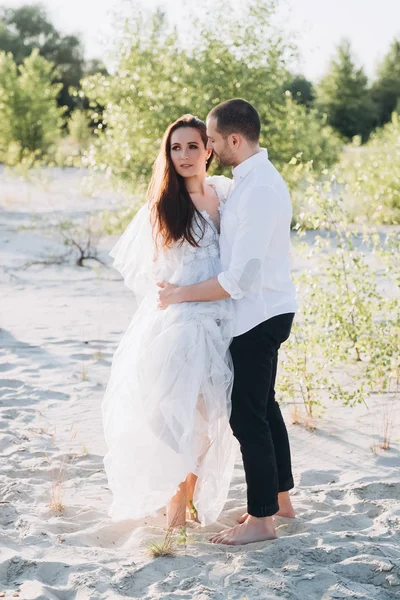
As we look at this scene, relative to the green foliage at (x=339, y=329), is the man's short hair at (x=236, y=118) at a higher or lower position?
higher

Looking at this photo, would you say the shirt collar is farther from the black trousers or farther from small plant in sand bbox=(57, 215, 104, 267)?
small plant in sand bbox=(57, 215, 104, 267)

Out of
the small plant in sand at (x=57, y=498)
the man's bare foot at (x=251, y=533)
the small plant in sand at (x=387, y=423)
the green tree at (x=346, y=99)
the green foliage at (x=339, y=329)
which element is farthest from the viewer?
the green tree at (x=346, y=99)

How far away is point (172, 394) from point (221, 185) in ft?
3.22

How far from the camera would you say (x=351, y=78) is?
4034 cm

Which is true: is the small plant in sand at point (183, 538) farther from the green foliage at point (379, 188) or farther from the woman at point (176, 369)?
the green foliage at point (379, 188)

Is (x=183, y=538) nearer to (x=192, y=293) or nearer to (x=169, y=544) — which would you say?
(x=169, y=544)

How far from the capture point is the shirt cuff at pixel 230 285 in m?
3.26

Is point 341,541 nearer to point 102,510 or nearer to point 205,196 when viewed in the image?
point 102,510

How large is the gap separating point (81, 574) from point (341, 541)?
112cm

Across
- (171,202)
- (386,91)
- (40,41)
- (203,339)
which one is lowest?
(203,339)

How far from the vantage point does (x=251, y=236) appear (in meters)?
3.21

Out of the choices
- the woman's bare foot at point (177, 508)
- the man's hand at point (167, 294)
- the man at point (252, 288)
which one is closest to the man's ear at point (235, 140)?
the man at point (252, 288)

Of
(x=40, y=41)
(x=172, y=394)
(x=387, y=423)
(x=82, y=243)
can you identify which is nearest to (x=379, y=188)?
(x=82, y=243)

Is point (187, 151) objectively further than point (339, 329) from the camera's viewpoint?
No
